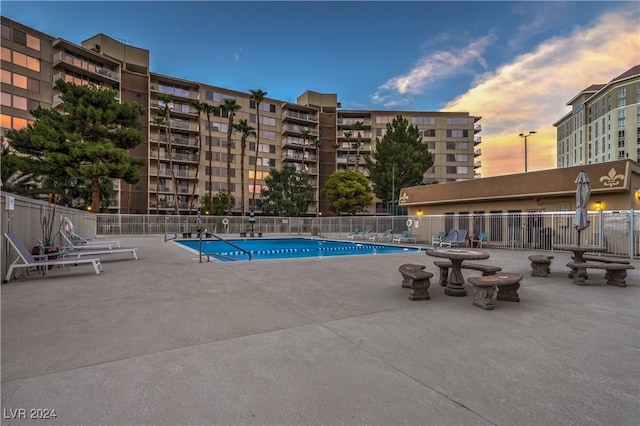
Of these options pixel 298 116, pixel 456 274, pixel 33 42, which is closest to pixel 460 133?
pixel 298 116

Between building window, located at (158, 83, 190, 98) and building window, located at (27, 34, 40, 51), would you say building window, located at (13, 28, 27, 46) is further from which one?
building window, located at (158, 83, 190, 98)

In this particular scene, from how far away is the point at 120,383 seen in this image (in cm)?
271

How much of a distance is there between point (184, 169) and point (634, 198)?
51.8m

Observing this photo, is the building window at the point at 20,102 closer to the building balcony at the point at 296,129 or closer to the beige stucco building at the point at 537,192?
the building balcony at the point at 296,129

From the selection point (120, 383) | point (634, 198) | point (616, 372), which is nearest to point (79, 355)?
point (120, 383)

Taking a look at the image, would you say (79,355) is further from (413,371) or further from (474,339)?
(474,339)

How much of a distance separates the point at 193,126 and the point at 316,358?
2125 inches

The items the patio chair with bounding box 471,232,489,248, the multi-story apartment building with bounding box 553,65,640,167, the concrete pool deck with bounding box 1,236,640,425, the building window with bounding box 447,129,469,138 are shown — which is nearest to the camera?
the concrete pool deck with bounding box 1,236,640,425

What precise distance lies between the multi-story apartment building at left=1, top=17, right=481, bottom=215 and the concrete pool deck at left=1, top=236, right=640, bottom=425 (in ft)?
147

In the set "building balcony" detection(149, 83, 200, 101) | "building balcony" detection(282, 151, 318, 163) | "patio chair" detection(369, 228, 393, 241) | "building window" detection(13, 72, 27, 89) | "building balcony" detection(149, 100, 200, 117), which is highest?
"building balcony" detection(149, 83, 200, 101)

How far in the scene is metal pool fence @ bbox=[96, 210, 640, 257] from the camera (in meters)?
13.7

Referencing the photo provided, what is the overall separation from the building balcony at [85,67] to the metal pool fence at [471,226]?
81.1 ft

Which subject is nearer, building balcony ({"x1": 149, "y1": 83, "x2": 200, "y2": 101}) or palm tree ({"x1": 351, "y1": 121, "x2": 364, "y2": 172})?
building balcony ({"x1": 149, "y1": 83, "x2": 200, "y2": 101})

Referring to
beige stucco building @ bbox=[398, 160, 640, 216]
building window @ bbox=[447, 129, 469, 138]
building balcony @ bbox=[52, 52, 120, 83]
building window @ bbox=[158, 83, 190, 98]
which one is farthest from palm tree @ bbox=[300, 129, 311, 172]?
beige stucco building @ bbox=[398, 160, 640, 216]
